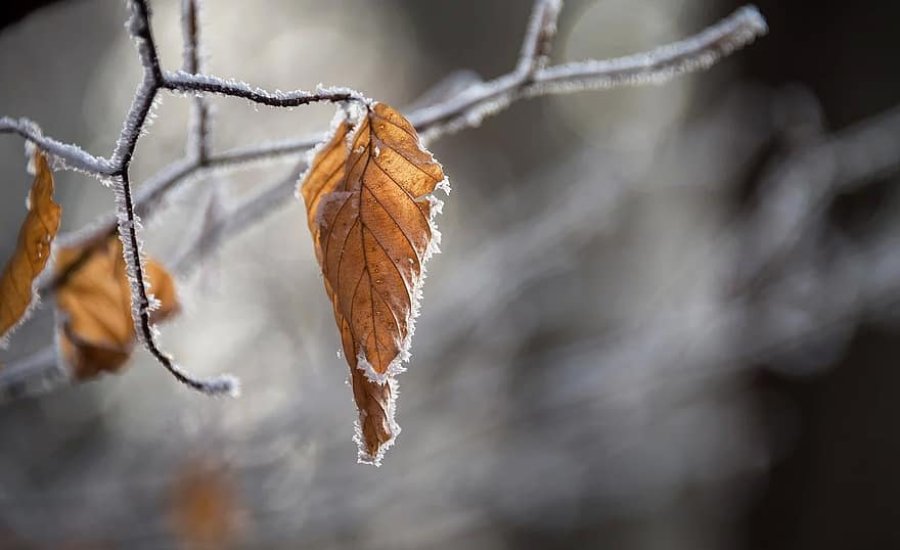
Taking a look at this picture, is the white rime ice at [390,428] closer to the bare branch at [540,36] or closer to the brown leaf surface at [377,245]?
the brown leaf surface at [377,245]

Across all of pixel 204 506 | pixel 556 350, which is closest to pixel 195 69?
pixel 204 506

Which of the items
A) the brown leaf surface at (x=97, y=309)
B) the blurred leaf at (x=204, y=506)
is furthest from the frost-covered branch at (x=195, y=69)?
the blurred leaf at (x=204, y=506)

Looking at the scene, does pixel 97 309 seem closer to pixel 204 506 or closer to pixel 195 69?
pixel 195 69

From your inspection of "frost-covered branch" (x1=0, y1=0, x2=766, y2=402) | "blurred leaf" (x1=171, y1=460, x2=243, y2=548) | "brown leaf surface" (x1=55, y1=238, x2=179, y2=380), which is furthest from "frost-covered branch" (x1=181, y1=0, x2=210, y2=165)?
"blurred leaf" (x1=171, y1=460, x2=243, y2=548)

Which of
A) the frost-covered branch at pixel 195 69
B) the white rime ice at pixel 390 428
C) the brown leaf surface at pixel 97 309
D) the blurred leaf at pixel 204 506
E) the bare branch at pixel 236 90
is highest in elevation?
the blurred leaf at pixel 204 506

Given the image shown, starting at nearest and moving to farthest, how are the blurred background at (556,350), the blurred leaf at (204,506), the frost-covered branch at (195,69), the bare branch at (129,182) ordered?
the bare branch at (129,182) → the frost-covered branch at (195,69) → the blurred leaf at (204,506) → the blurred background at (556,350)

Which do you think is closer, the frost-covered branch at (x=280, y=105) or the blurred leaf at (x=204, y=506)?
the frost-covered branch at (x=280, y=105)

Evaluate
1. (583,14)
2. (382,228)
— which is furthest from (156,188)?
(583,14)

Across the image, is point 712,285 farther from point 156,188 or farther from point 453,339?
point 156,188
